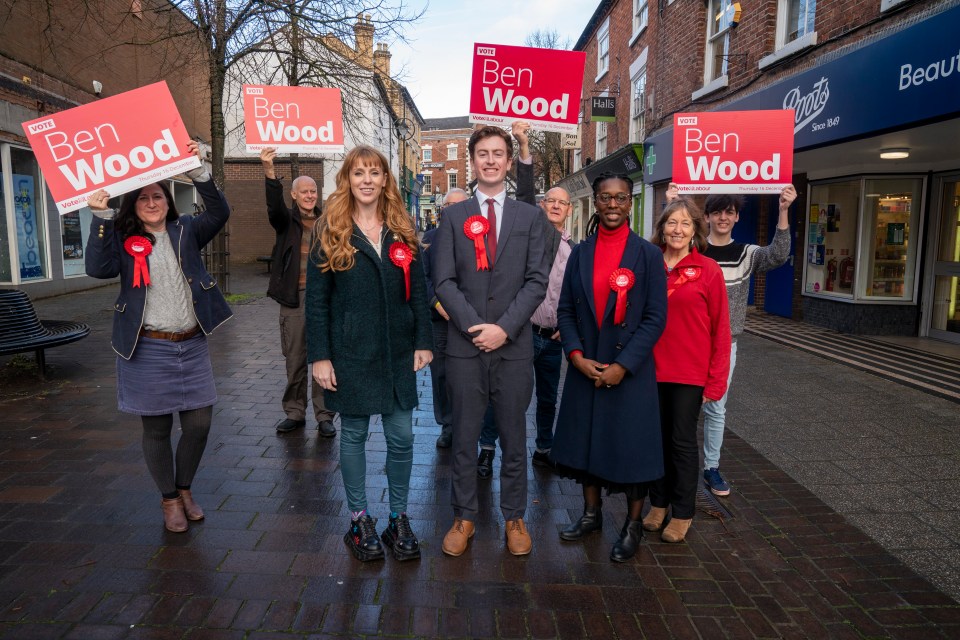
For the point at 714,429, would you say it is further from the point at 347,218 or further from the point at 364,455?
the point at 347,218

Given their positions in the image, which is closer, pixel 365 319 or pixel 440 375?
pixel 365 319

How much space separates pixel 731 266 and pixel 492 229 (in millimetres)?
1705

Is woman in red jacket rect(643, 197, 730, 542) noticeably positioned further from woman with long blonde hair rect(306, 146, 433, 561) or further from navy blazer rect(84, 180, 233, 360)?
navy blazer rect(84, 180, 233, 360)

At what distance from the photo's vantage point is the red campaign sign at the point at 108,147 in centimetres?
360

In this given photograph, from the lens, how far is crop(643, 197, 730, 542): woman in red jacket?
3.48 meters

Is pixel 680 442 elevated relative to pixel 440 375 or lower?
lower

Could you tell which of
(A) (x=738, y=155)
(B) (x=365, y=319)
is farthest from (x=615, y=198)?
(A) (x=738, y=155)

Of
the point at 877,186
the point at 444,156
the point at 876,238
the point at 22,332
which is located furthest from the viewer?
the point at 444,156

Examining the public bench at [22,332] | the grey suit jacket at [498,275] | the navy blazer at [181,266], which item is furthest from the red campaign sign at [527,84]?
the public bench at [22,332]

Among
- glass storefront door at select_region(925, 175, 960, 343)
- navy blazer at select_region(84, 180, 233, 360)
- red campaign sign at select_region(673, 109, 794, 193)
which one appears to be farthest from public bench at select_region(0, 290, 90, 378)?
glass storefront door at select_region(925, 175, 960, 343)

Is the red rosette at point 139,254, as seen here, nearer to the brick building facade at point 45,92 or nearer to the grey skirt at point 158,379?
Result: the grey skirt at point 158,379

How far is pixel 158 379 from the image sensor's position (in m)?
3.50

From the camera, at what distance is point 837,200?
10.7 meters

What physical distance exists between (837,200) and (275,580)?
10.7 m
